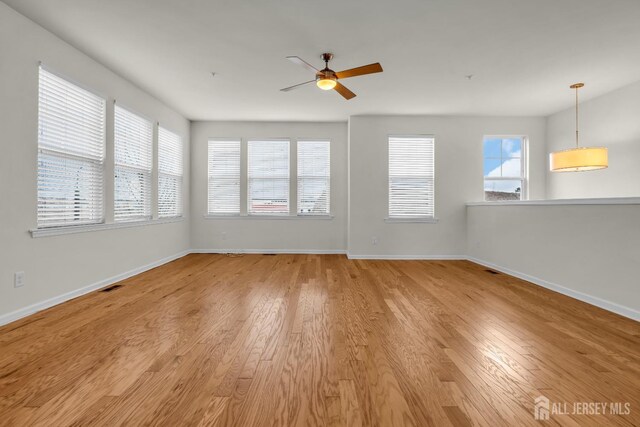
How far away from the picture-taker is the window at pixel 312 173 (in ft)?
19.2

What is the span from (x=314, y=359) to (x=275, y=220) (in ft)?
14.1

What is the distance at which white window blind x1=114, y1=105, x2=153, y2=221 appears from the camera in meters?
3.75

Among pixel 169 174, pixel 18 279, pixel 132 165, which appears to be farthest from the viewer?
pixel 169 174

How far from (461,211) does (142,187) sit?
567cm

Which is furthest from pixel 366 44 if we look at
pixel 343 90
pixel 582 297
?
pixel 582 297

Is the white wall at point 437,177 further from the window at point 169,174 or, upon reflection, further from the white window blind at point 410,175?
the window at point 169,174

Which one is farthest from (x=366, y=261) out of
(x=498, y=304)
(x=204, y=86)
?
(x=204, y=86)

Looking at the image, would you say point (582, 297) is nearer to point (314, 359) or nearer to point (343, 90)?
point (314, 359)

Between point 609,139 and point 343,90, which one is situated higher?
point 343,90

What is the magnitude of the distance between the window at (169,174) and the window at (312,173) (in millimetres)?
2380

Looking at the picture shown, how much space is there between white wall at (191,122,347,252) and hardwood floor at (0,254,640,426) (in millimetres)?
2675

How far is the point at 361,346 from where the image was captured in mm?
1928

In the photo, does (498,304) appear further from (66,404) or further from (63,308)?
(63,308)

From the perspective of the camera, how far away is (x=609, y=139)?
4258 mm
